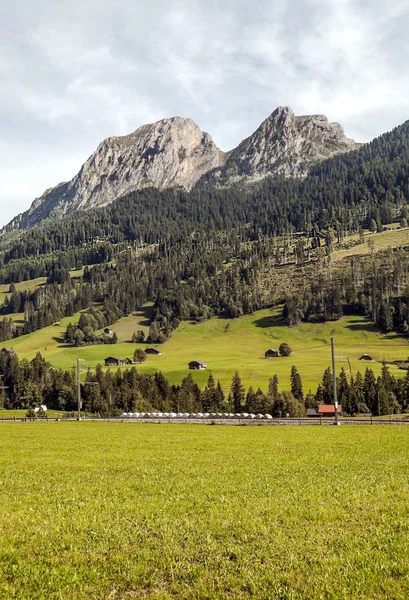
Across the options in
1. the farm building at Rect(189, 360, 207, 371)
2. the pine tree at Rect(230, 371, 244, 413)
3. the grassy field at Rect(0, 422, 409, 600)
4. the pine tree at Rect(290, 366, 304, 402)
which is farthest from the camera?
the farm building at Rect(189, 360, 207, 371)

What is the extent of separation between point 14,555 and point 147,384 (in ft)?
438

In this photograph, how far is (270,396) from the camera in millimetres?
124750

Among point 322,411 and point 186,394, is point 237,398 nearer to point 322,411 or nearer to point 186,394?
point 186,394

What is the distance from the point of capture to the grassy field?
914 centimetres

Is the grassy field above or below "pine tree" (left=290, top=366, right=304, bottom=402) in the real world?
above

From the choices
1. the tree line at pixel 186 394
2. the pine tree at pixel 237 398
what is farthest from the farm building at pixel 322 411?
the pine tree at pixel 237 398

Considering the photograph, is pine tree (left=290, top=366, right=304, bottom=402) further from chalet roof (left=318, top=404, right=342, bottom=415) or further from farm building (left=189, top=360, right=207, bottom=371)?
farm building (left=189, top=360, right=207, bottom=371)

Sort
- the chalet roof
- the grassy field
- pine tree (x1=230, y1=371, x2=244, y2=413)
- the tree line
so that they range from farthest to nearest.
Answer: pine tree (x1=230, y1=371, x2=244, y2=413) < the tree line < the chalet roof < the grassy field

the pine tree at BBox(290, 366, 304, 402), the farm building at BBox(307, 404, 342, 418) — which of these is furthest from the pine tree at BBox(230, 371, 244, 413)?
the farm building at BBox(307, 404, 342, 418)

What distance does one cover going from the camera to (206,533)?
40.1 feet

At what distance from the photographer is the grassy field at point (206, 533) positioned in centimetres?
914

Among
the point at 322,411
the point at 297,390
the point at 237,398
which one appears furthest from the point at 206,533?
the point at 297,390

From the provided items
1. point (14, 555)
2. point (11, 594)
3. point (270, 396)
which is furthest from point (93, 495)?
point (270, 396)

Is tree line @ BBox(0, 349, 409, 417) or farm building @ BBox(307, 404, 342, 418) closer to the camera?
farm building @ BBox(307, 404, 342, 418)
